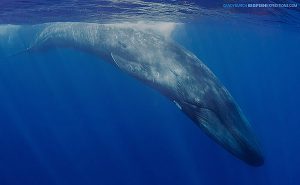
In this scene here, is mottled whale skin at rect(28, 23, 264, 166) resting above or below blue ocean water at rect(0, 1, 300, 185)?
above

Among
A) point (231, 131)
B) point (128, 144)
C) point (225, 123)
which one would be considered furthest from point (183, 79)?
point (128, 144)

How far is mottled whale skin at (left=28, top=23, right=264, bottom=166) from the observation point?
25.3ft

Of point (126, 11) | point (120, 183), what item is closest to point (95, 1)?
point (126, 11)

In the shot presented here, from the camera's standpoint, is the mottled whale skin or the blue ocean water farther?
the blue ocean water

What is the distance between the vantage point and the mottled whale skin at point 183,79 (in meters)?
7.70

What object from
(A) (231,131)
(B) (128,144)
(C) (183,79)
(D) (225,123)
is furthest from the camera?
(B) (128,144)

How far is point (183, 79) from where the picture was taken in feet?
29.5

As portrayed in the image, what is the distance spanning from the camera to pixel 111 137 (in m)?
28.9

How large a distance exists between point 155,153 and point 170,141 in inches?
64.3

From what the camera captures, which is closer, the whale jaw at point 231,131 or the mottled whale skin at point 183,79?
the whale jaw at point 231,131

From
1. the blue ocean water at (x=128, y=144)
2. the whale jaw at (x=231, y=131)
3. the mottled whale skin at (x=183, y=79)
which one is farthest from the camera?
the blue ocean water at (x=128, y=144)

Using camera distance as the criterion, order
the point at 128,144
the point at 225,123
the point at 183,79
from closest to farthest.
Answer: the point at 225,123 → the point at 183,79 → the point at 128,144

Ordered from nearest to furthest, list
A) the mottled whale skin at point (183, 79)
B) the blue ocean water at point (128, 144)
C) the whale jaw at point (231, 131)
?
1. the whale jaw at point (231, 131)
2. the mottled whale skin at point (183, 79)
3. the blue ocean water at point (128, 144)

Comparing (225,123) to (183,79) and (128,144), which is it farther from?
(128,144)
